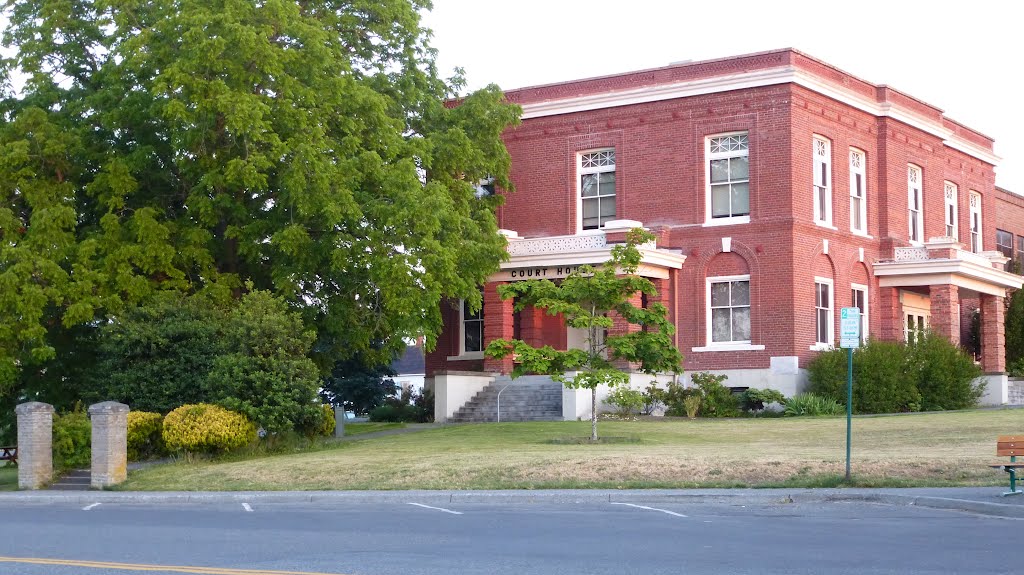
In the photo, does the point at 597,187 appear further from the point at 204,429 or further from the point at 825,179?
the point at 204,429

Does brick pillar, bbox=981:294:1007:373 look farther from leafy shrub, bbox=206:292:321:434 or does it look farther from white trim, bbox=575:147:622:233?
leafy shrub, bbox=206:292:321:434

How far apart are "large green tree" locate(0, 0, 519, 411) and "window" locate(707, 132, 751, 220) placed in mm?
9671

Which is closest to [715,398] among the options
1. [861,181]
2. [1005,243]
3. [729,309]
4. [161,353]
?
[729,309]

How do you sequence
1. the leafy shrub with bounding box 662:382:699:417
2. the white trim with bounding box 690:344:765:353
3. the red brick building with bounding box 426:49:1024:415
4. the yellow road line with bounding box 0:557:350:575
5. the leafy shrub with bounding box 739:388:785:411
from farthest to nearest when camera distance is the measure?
the white trim with bounding box 690:344:765:353, the red brick building with bounding box 426:49:1024:415, the leafy shrub with bounding box 739:388:785:411, the leafy shrub with bounding box 662:382:699:417, the yellow road line with bounding box 0:557:350:575

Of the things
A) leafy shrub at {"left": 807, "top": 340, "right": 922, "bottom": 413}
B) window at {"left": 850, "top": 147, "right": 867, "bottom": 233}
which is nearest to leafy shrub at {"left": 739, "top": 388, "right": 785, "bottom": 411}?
leafy shrub at {"left": 807, "top": 340, "right": 922, "bottom": 413}

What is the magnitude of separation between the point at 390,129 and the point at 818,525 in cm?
1956

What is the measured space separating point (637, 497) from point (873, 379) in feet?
64.7

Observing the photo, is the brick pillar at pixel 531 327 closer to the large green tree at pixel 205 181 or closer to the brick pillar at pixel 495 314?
the brick pillar at pixel 495 314

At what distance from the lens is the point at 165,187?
32812 millimetres

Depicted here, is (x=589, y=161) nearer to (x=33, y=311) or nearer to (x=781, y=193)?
Result: (x=781, y=193)

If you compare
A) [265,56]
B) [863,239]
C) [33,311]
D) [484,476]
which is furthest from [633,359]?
[863,239]

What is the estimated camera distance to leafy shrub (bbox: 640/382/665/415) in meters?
36.9

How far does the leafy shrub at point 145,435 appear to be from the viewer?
28062 mm

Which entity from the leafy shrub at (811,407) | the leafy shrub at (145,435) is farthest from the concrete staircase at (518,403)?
the leafy shrub at (145,435)
